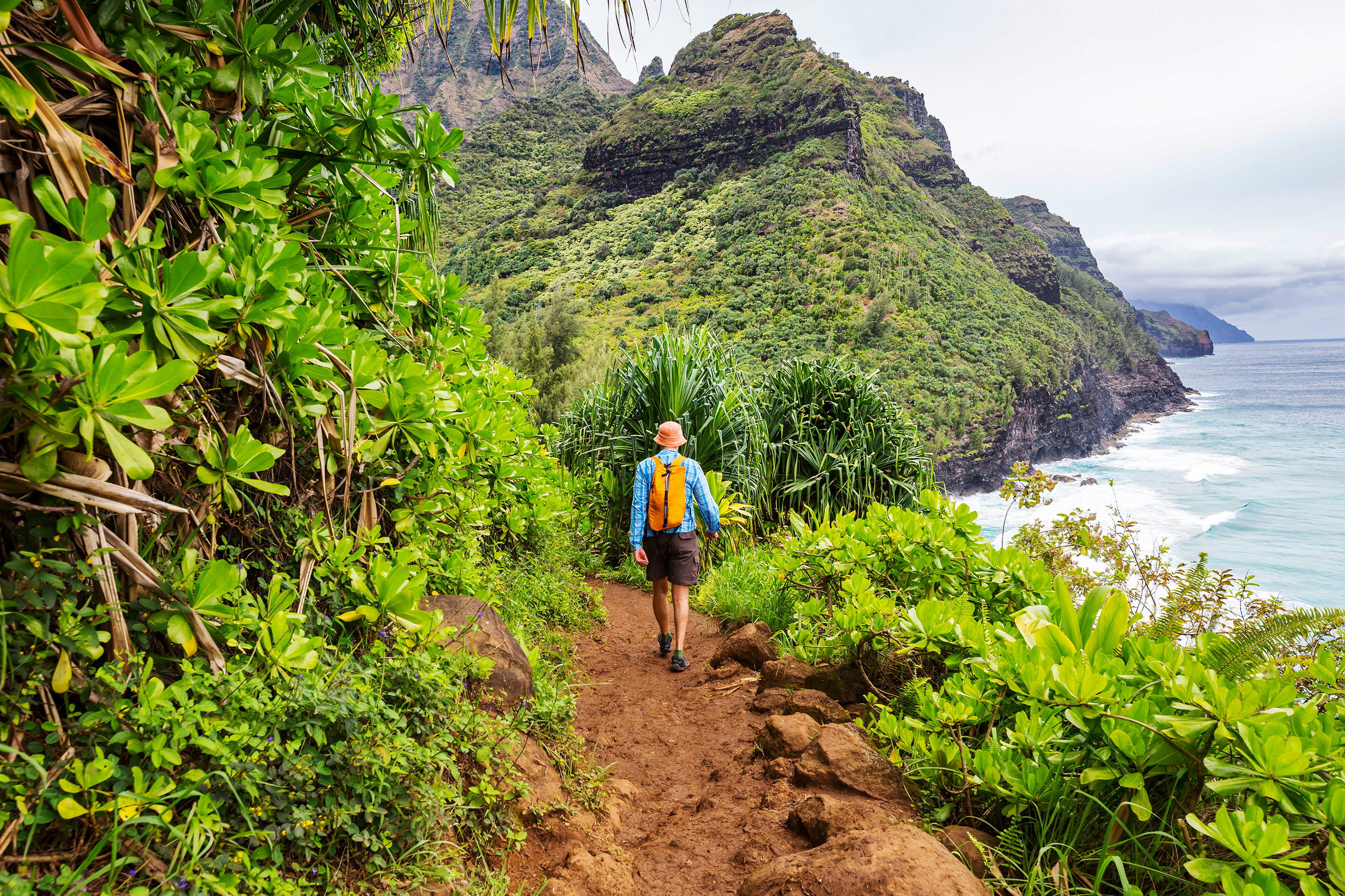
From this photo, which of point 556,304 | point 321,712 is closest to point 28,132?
point 321,712

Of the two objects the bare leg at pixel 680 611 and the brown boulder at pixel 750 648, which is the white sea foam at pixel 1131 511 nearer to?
the bare leg at pixel 680 611

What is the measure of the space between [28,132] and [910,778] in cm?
278

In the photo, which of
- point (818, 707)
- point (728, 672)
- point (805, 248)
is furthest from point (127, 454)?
point (805, 248)

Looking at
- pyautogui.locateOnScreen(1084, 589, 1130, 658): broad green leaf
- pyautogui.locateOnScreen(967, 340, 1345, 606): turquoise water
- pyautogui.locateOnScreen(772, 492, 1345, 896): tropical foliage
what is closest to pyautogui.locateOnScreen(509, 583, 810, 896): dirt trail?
pyautogui.locateOnScreen(772, 492, 1345, 896): tropical foliage

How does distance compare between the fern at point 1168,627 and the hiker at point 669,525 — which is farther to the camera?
the hiker at point 669,525

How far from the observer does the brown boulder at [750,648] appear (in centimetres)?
357

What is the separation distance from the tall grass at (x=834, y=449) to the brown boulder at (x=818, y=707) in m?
3.45

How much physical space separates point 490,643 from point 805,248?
1663 inches

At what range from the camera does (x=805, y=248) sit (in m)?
41.2

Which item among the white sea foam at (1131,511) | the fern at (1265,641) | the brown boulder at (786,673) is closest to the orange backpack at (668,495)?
the brown boulder at (786,673)

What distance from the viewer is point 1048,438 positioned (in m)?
45.9

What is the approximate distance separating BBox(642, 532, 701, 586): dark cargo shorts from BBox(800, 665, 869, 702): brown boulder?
1305mm

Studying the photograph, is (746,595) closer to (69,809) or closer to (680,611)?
(680,611)

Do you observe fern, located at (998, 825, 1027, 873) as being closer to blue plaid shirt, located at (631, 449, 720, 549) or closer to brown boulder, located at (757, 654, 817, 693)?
brown boulder, located at (757, 654, 817, 693)
